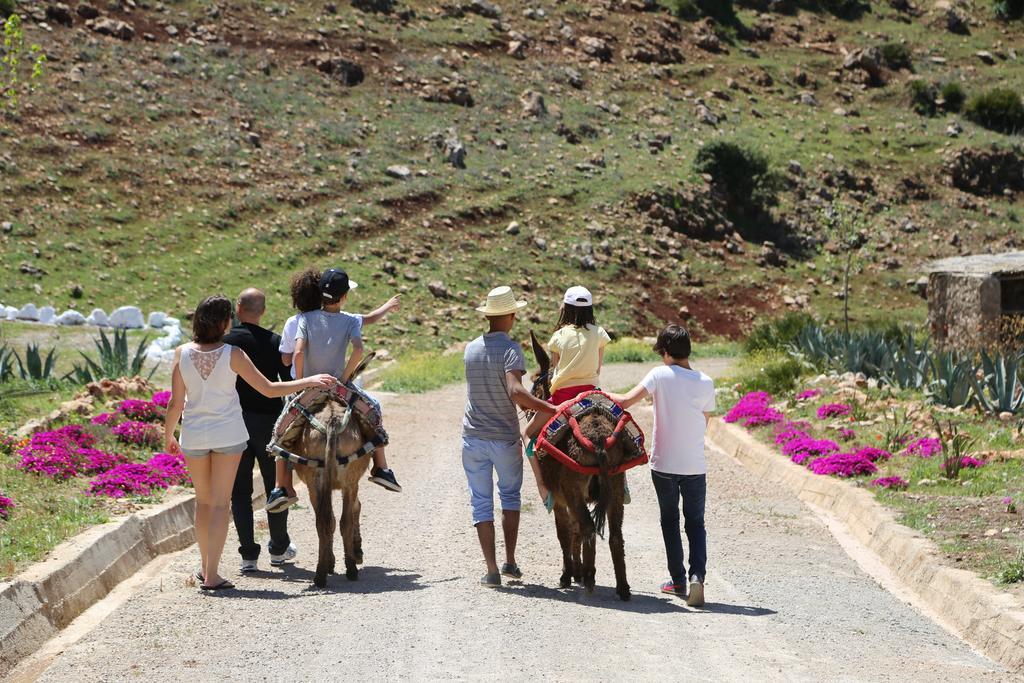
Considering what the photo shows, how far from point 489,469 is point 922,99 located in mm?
59931

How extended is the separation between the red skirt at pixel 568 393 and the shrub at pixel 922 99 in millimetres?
59376

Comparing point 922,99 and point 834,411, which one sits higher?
point 922,99

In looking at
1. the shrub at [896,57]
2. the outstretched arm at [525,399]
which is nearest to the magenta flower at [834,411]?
the outstretched arm at [525,399]

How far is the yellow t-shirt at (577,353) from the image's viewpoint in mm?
8430

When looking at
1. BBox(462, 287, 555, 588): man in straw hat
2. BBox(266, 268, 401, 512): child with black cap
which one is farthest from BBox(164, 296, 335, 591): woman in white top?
BBox(462, 287, 555, 588): man in straw hat

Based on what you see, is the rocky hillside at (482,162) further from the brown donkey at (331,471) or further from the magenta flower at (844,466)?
the brown donkey at (331,471)

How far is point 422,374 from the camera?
25609mm

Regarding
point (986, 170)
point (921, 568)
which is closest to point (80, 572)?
point (921, 568)

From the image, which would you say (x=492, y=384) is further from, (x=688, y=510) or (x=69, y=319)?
(x=69, y=319)

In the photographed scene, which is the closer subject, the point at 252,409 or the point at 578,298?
the point at 578,298

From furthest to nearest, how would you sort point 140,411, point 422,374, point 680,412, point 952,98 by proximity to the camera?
point 952,98 → point 422,374 → point 140,411 → point 680,412

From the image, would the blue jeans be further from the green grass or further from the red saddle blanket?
the green grass

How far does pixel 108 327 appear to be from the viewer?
84.4 ft

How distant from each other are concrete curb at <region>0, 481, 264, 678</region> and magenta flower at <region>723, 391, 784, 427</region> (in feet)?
28.9
